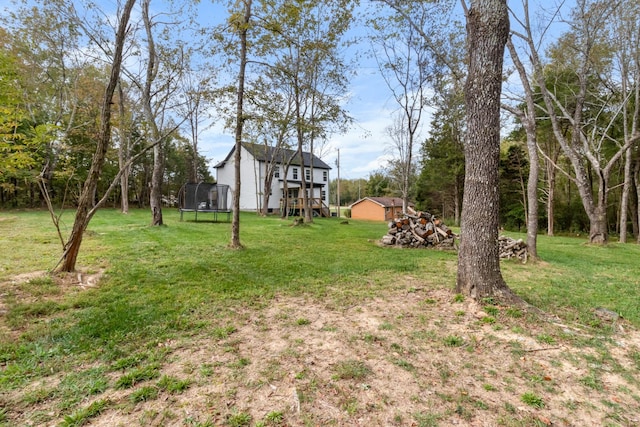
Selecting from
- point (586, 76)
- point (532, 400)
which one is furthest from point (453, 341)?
point (586, 76)

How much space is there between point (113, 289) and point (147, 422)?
2.74 m

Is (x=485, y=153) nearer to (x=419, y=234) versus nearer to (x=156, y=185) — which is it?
(x=419, y=234)

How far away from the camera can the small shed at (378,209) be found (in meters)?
27.4

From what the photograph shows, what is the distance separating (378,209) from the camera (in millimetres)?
27969

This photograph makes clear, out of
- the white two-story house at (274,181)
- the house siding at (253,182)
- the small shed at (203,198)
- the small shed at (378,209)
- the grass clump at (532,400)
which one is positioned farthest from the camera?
the small shed at (378,209)

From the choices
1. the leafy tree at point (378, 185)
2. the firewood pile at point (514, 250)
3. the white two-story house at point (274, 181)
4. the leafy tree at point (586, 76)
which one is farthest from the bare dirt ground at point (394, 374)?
the leafy tree at point (378, 185)

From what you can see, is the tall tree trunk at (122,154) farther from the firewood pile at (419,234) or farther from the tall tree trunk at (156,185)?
the firewood pile at (419,234)

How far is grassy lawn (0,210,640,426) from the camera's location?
1.81 m

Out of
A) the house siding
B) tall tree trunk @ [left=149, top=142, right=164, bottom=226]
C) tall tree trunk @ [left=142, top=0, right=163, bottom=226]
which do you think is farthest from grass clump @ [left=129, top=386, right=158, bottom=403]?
the house siding

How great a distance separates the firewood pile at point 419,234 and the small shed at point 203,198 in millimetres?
7644

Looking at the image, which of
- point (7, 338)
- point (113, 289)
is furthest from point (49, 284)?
point (7, 338)

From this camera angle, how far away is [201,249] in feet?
21.3

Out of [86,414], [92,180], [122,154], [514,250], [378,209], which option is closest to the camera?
[86,414]

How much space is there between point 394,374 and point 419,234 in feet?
22.5
